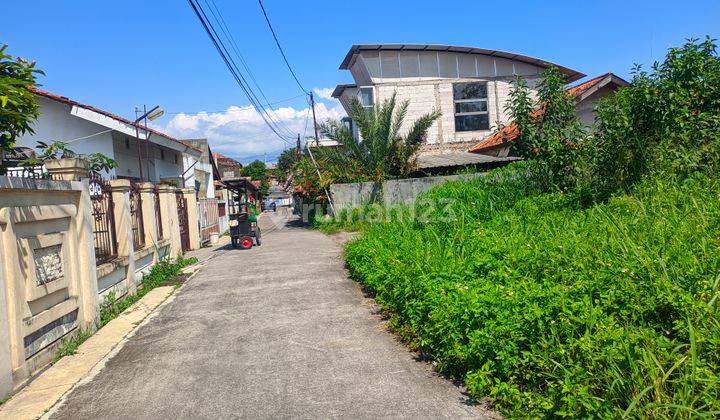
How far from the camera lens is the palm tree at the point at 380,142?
2077 centimetres

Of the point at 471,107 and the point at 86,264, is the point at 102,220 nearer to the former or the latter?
the point at 86,264

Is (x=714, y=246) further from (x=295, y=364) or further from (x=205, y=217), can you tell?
(x=205, y=217)

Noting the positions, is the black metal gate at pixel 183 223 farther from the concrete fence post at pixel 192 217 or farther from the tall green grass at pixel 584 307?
the tall green grass at pixel 584 307

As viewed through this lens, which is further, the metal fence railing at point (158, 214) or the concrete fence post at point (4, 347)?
the metal fence railing at point (158, 214)

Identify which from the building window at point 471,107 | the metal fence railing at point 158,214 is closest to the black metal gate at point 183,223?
the metal fence railing at point 158,214

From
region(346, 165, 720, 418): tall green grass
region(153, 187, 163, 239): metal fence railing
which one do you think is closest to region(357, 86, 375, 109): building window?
region(153, 187, 163, 239): metal fence railing

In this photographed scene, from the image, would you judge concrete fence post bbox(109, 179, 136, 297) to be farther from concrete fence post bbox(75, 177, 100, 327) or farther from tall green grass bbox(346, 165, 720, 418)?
tall green grass bbox(346, 165, 720, 418)

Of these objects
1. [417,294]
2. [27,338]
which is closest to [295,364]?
[417,294]

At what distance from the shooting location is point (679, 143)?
8156 mm

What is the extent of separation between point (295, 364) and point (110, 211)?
18.2 feet

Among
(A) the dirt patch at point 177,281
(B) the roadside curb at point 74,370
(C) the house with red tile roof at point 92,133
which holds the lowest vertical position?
(B) the roadside curb at point 74,370

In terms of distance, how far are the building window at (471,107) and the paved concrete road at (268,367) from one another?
60.6ft

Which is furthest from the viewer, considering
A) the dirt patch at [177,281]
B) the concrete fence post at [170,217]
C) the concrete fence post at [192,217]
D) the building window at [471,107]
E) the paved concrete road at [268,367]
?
the building window at [471,107]

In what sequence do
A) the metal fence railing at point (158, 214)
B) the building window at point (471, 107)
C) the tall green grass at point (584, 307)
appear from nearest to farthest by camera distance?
1. the tall green grass at point (584, 307)
2. the metal fence railing at point (158, 214)
3. the building window at point (471, 107)
